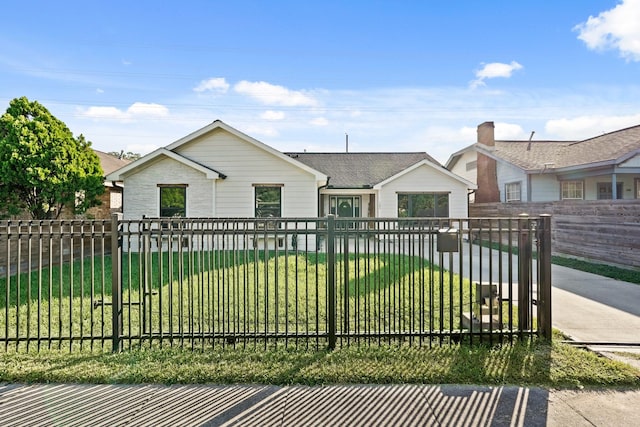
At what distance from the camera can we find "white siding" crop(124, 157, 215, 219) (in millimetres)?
13367

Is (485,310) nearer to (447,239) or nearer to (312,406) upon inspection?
(447,239)

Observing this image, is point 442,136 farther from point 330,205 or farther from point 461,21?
point 461,21

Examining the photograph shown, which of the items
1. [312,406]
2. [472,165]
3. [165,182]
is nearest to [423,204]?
[472,165]

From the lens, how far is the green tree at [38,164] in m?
9.32

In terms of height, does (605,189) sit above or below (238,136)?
below

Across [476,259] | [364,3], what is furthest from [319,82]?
[476,259]

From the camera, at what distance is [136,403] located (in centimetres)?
308

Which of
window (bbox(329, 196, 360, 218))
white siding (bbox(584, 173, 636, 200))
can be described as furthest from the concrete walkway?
white siding (bbox(584, 173, 636, 200))

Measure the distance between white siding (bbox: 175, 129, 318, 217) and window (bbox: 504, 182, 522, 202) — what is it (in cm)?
1109

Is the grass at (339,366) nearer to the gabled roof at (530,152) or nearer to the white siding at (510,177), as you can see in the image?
the white siding at (510,177)

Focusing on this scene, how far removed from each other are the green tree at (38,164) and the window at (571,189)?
19878mm

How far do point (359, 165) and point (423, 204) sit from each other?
454cm

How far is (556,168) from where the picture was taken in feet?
53.5

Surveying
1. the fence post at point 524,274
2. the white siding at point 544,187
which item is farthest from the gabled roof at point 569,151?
the fence post at point 524,274
